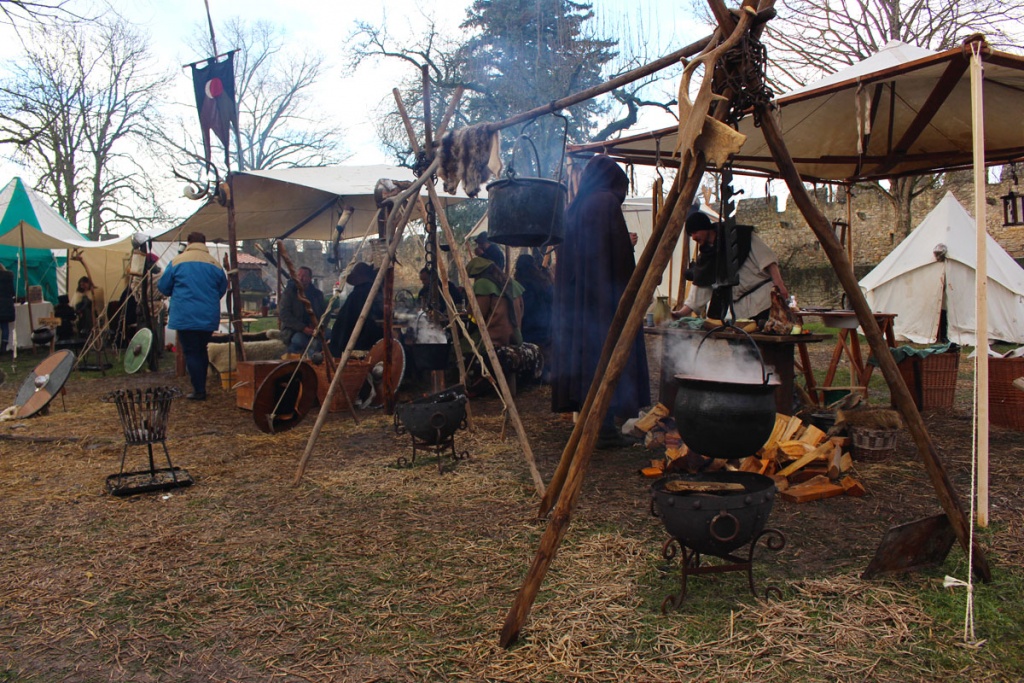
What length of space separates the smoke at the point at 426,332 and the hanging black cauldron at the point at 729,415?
401 centimetres

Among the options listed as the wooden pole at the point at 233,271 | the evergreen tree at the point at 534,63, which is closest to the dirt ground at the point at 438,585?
the wooden pole at the point at 233,271

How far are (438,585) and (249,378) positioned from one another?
4812 millimetres

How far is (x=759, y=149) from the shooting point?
6.94 metres

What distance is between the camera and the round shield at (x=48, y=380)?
638cm

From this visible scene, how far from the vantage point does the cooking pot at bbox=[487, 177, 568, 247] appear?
170 inches

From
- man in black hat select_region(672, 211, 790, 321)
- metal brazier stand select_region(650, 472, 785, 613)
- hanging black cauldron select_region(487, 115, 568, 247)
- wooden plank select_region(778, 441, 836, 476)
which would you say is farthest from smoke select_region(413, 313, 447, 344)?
metal brazier stand select_region(650, 472, 785, 613)

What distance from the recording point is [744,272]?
5.04 meters

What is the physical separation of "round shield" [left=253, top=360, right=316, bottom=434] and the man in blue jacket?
2.05 m

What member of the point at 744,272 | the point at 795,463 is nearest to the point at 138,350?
the point at 744,272

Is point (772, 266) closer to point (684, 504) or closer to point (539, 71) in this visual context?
point (684, 504)

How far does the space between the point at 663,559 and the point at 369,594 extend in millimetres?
1321

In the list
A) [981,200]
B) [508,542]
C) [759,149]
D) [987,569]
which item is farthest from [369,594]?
[759,149]

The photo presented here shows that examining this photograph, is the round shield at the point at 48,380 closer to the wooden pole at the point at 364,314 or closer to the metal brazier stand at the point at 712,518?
the wooden pole at the point at 364,314

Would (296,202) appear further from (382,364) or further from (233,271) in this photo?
(382,364)
